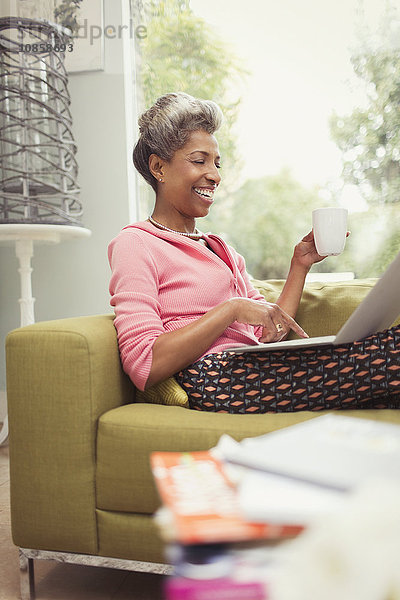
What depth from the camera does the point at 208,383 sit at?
1.35 meters

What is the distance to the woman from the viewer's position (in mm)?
1333

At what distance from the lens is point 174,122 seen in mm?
1670

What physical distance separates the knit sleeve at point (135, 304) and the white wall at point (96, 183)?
1.15 meters

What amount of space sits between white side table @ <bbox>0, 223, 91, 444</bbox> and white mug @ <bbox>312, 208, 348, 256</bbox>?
1131mm

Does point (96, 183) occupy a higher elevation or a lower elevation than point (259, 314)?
higher

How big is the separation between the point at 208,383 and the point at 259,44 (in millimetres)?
1819

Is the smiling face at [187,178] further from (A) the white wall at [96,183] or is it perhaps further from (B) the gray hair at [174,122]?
(A) the white wall at [96,183]

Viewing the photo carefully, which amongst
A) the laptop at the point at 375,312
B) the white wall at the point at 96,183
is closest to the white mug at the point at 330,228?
the laptop at the point at 375,312

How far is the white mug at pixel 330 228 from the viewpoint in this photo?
1.47m

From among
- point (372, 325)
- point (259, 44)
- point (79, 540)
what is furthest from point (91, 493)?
point (259, 44)

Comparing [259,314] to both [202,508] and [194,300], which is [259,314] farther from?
[202,508]

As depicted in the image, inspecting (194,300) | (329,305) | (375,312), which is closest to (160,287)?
(194,300)

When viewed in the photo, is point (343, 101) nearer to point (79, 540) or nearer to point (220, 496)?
point (79, 540)

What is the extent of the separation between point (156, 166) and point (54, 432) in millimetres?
850
